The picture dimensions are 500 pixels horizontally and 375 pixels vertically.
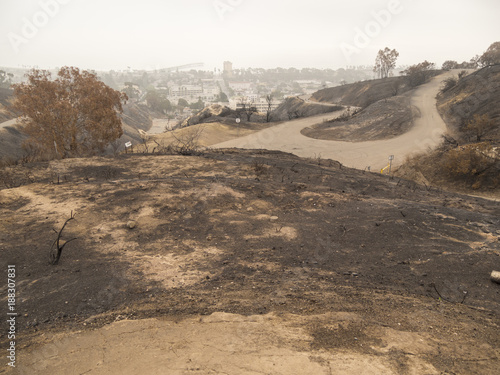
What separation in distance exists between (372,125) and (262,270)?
32520mm

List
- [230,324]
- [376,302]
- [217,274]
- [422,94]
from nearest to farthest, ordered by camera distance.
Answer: [230,324]
[376,302]
[217,274]
[422,94]

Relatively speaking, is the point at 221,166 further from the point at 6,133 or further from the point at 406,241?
the point at 6,133

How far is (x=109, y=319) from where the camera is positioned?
507 cm

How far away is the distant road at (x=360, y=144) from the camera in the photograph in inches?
1042

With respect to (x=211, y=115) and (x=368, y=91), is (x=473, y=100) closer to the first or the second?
(x=368, y=91)

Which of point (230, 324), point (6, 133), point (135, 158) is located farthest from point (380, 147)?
point (6, 133)

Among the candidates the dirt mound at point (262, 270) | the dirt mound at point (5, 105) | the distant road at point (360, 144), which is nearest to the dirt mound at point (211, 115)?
the distant road at point (360, 144)

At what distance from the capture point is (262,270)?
6.83 metres

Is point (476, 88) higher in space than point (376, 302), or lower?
higher

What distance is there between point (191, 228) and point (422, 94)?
4794 cm

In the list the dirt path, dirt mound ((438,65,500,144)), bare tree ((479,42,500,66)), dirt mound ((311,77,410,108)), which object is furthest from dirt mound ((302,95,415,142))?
bare tree ((479,42,500,66))

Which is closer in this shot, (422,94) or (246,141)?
(246,141)

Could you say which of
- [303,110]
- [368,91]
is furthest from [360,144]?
[368,91]

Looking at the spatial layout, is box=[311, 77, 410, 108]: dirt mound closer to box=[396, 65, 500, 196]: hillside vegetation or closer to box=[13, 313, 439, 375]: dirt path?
box=[396, 65, 500, 196]: hillside vegetation
